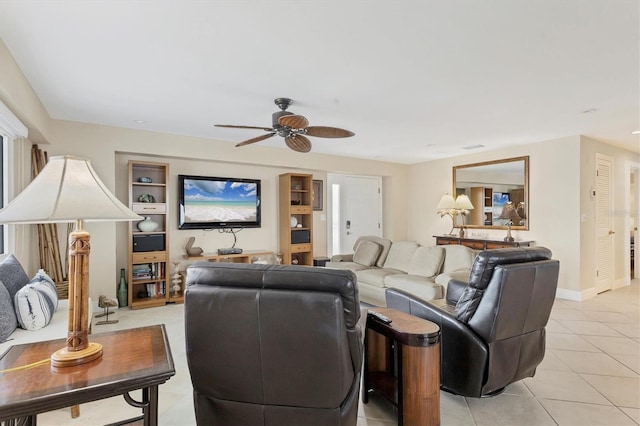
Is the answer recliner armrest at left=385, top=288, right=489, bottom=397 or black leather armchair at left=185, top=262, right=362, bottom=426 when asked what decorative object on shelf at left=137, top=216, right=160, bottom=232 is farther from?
recliner armrest at left=385, top=288, right=489, bottom=397

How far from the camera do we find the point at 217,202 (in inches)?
207

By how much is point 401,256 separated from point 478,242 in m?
1.66

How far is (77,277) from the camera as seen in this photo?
4.57 feet

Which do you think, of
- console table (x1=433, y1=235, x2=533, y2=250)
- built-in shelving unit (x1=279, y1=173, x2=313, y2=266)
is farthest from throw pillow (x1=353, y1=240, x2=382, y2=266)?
console table (x1=433, y1=235, x2=533, y2=250)

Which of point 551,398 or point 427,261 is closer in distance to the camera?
point 551,398

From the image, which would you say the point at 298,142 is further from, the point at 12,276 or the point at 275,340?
the point at 12,276

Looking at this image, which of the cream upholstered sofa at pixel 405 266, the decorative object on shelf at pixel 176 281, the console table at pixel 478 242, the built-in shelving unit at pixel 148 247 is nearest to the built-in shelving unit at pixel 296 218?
the cream upholstered sofa at pixel 405 266

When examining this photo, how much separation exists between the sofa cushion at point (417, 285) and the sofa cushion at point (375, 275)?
0.09 metres

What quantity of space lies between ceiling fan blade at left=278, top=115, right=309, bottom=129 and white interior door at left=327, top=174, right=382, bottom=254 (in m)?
3.69

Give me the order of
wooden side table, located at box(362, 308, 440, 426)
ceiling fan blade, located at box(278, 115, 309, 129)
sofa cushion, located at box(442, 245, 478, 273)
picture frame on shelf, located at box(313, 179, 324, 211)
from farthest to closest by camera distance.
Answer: picture frame on shelf, located at box(313, 179, 324, 211) < sofa cushion, located at box(442, 245, 478, 273) < ceiling fan blade, located at box(278, 115, 309, 129) < wooden side table, located at box(362, 308, 440, 426)

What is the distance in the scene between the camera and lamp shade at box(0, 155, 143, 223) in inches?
50.3

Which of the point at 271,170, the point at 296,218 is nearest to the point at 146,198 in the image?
the point at 271,170

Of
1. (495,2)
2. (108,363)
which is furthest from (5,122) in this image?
(495,2)

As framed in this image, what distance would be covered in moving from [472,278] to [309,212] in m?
3.89
